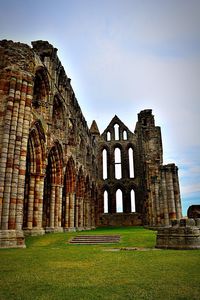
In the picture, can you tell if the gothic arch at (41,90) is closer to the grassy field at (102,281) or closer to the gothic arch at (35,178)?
the gothic arch at (35,178)

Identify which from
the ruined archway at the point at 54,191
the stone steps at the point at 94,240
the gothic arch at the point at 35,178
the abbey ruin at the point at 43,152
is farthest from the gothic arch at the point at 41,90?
the stone steps at the point at 94,240

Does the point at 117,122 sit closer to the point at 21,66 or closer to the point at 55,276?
the point at 21,66

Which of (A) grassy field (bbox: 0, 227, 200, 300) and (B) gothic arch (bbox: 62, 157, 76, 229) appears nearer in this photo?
(A) grassy field (bbox: 0, 227, 200, 300)

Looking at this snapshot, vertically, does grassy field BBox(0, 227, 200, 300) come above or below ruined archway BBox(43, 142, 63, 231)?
below

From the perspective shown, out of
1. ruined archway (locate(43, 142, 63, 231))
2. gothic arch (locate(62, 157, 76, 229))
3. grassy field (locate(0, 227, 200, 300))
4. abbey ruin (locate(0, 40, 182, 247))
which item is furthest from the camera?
gothic arch (locate(62, 157, 76, 229))

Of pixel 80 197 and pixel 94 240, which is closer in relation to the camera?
pixel 94 240

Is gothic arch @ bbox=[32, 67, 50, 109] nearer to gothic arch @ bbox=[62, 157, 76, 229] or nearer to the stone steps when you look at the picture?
gothic arch @ bbox=[62, 157, 76, 229]

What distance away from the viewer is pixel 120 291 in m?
3.58

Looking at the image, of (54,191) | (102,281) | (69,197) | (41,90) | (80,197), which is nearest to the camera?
(102,281)

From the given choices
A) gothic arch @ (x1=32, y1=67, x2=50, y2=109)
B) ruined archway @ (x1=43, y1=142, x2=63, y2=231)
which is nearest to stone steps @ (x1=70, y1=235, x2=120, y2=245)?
ruined archway @ (x1=43, y1=142, x2=63, y2=231)

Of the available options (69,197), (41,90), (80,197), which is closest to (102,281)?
(41,90)

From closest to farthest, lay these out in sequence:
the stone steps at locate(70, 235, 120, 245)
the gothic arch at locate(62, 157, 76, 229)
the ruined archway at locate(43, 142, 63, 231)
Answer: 1. the stone steps at locate(70, 235, 120, 245)
2. the ruined archway at locate(43, 142, 63, 231)
3. the gothic arch at locate(62, 157, 76, 229)

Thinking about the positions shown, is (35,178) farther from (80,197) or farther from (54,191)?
(80,197)

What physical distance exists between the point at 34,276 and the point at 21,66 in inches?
439
